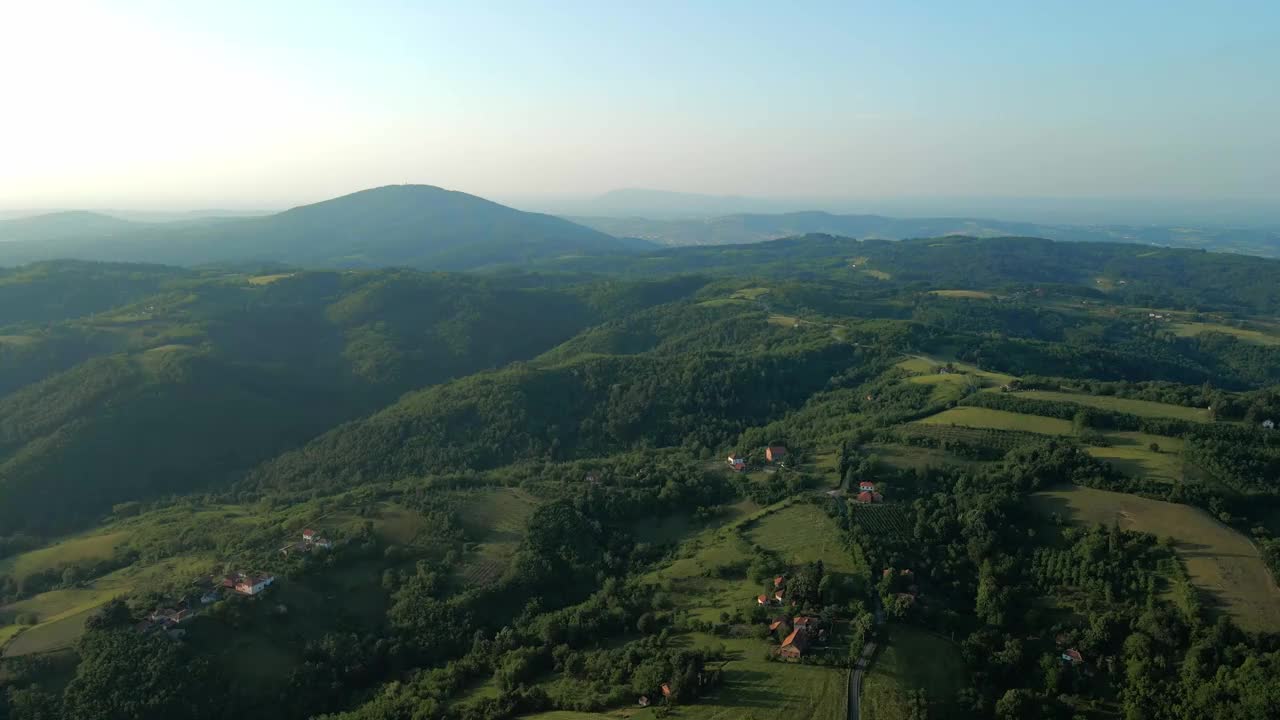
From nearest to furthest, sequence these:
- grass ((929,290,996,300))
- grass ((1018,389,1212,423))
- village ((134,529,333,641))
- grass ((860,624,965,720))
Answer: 1. grass ((860,624,965,720))
2. village ((134,529,333,641))
3. grass ((1018,389,1212,423))
4. grass ((929,290,996,300))

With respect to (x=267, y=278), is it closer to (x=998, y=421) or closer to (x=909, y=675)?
(x=998, y=421)

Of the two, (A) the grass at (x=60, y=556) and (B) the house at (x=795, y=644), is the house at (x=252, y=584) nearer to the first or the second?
(A) the grass at (x=60, y=556)

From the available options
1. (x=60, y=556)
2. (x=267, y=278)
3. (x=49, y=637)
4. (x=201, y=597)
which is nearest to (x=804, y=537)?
(x=201, y=597)

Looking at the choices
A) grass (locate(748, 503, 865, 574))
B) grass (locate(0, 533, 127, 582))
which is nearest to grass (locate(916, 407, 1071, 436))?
grass (locate(748, 503, 865, 574))

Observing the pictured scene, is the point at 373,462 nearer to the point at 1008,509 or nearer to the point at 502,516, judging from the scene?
the point at 502,516

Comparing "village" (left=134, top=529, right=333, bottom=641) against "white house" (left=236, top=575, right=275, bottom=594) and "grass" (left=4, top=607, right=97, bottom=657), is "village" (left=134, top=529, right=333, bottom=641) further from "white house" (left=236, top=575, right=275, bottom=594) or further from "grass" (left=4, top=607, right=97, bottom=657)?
"grass" (left=4, top=607, right=97, bottom=657)
